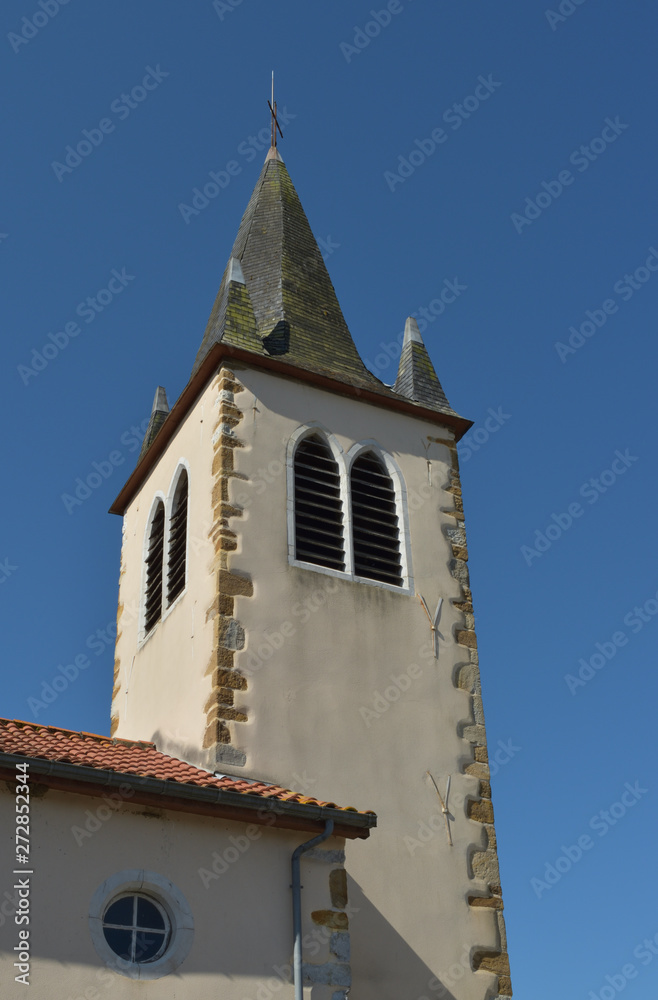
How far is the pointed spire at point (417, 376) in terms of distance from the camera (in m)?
14.8

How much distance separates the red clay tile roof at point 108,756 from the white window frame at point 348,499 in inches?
118

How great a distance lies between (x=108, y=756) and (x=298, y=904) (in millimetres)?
1953

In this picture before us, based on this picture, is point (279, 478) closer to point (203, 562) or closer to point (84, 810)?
point (203, 562)

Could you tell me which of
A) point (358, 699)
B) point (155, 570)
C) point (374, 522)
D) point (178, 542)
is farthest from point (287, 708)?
point (155, 570)

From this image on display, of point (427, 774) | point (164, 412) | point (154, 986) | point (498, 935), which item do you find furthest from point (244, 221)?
point (154, 986)

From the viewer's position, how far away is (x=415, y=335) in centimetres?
1619

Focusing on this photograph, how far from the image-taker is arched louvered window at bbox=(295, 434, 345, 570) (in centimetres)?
1265

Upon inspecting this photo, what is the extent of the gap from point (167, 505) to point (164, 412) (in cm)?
274

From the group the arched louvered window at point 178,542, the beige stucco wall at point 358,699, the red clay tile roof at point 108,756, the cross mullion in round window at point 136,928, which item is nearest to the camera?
the cross mullion in round window at point 136,928

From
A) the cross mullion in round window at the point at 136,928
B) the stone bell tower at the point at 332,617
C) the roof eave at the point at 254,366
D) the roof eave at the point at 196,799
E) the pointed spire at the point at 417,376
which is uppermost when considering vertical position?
the pointed spire at the point at 417,376

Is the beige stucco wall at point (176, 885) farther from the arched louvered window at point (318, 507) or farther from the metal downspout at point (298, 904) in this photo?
the arched louvered window at point (318, 507)

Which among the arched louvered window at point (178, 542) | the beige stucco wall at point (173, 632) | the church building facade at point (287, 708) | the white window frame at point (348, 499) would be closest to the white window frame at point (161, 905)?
the church building facade at point (287, 708)

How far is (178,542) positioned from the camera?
529 inches

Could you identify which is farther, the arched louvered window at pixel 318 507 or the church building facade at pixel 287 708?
the arched louvered window at pixel 318 507
